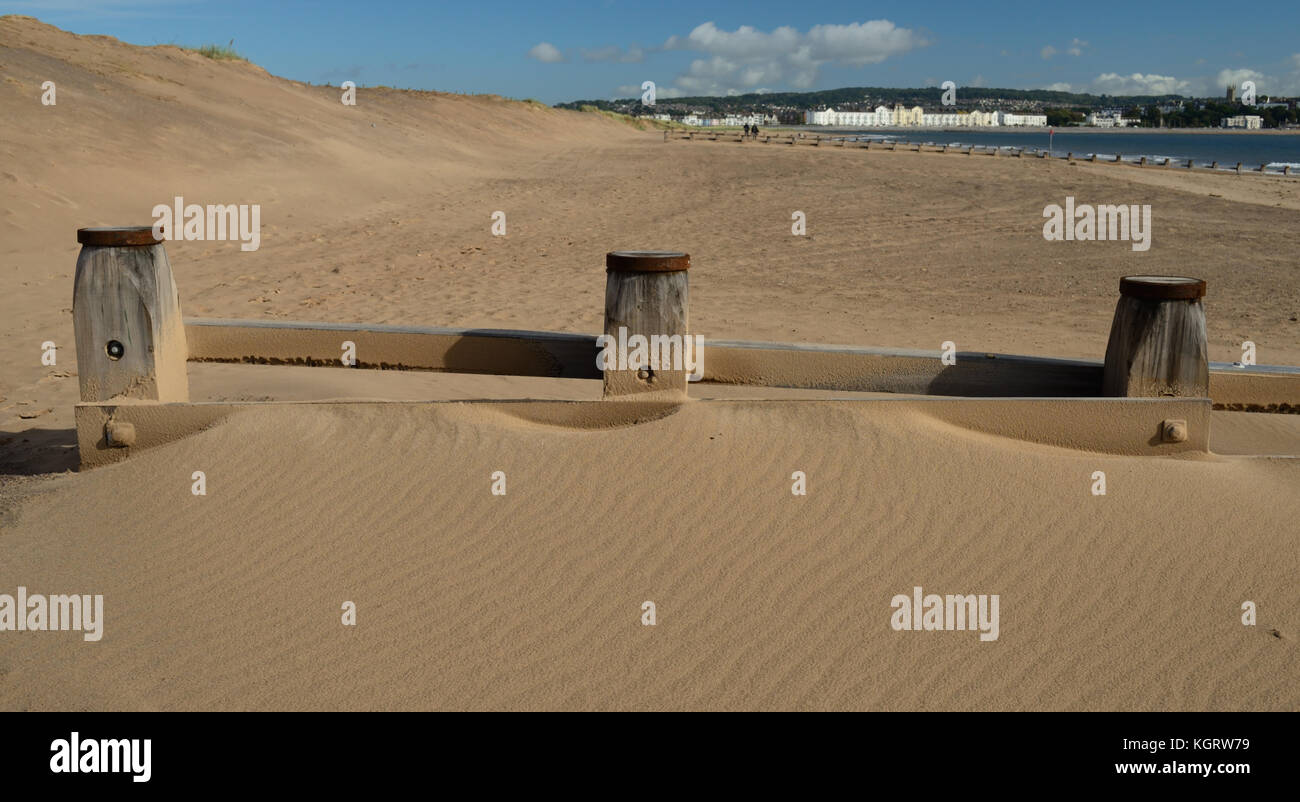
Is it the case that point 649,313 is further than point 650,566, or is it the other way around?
point 649,313

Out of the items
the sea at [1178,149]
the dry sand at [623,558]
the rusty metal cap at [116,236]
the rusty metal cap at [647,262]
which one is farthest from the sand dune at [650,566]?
the sea at [1178,149]

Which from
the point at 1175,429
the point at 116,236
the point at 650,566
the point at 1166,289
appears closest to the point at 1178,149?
the point at 1166,289

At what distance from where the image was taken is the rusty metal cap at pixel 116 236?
14.8 feet

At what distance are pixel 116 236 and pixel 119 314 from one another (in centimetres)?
34

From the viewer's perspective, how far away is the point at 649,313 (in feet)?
14.5

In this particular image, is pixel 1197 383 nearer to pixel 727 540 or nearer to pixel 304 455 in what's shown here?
pixel 727 540

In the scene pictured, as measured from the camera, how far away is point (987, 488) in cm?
406

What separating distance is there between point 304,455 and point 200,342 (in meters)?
1.35

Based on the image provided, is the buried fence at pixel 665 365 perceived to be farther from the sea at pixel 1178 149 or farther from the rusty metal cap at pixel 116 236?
the sea at pixel 1178 149

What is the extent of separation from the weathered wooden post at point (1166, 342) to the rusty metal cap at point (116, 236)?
4.27 meters

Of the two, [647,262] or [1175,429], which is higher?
[647,262]

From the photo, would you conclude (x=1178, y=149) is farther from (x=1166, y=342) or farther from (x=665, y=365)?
(x=665, y=365)
